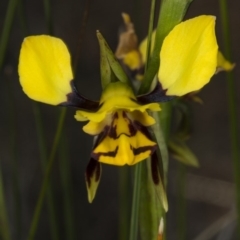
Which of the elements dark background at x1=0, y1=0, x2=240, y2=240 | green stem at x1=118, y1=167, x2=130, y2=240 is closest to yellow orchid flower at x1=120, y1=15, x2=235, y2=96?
green stem at x1=118, y1=167, x2=130, y2=240

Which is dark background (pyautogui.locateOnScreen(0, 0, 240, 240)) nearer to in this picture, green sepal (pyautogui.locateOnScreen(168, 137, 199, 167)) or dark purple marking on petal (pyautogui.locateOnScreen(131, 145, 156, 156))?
green sepal (pyautogui.locateOnScreen(168, 137, 199, 167))

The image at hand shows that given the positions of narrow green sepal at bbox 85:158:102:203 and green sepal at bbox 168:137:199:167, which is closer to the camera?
narrow green sepal at bbox 85:158:102:203

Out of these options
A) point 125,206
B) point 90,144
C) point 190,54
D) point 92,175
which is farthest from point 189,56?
point 90,144

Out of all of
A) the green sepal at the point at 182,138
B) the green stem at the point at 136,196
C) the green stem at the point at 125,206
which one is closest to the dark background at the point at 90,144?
the green stem at the point at 125,206

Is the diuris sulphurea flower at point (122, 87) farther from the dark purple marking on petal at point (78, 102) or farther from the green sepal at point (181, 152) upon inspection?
the green sepal at point (181, 152)

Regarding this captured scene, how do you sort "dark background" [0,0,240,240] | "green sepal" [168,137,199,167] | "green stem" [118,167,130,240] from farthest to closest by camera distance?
1. "dark background" [0,0,240,240]
2. "green stem" [118,167,130,240]
3. "green sepal" [168,137,199,167]

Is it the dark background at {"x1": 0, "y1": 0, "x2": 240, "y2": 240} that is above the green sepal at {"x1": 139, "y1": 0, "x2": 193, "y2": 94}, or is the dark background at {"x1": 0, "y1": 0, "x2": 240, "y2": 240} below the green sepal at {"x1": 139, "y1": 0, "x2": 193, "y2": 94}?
below
